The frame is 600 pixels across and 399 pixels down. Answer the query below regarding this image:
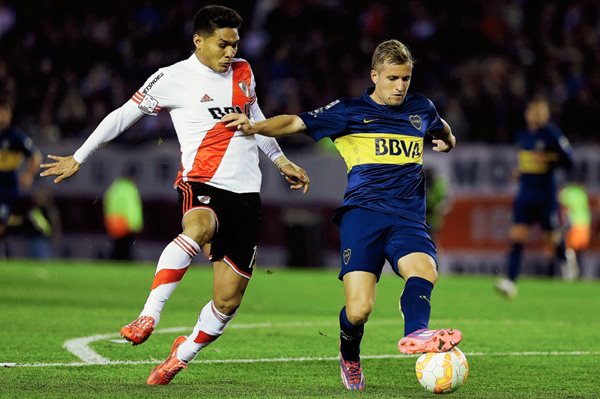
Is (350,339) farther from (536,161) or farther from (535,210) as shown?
(536,161)

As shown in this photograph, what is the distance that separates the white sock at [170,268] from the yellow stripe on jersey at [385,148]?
3.31 ft

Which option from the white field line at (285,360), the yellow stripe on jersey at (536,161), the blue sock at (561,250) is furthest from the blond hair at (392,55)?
the blue sock at (561,250)

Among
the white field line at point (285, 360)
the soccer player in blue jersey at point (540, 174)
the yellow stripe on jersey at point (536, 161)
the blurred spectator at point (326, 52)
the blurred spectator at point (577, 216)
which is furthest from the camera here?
the blurred spectator at point (326, 52)

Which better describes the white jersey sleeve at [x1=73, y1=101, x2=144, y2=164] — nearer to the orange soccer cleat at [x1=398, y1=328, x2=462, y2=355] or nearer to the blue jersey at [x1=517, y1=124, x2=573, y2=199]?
the orange soccer cleat at [x1=398, y1=328, x2=462, y2=355]

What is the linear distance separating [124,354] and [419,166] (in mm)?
2463

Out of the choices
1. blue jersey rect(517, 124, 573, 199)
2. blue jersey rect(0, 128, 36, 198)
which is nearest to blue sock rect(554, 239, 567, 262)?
blue jersey rect(517, 124, 573, 199)

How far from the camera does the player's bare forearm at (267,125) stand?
6715 mm

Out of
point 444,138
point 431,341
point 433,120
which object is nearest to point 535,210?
point 444,138

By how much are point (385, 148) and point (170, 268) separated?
1301mm

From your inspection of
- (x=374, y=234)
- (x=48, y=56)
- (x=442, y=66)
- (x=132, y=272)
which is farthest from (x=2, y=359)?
(x=48, y=56)

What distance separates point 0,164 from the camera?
1672 centimetres


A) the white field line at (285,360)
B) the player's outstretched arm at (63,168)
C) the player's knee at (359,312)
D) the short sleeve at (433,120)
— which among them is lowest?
the white field line at (285,360)

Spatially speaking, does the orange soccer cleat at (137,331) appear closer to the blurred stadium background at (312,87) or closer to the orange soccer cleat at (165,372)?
the orange soccer cleat at (165,372)

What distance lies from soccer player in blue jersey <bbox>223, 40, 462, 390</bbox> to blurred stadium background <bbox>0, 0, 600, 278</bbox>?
1370cm
